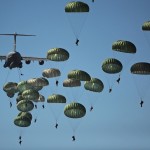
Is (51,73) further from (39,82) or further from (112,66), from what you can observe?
(112,66)

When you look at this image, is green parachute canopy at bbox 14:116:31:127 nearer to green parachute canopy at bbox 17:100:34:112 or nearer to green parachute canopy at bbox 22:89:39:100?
→ green parachute canopy at bbox 17:100:34:112

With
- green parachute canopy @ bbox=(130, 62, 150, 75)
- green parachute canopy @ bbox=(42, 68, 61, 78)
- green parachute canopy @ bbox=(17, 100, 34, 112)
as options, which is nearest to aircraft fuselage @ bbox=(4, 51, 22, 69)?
green parachute canopy @ bbox=(42, 68, 61, 78)

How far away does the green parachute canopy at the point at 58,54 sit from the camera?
7262 centimetres

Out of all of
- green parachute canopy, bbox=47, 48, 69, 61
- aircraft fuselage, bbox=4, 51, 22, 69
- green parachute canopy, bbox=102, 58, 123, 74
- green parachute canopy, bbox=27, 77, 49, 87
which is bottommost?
green parachute canopy, bbox=102, 58, 123, 74

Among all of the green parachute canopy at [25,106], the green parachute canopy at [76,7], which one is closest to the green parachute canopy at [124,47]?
the green parachute canopy at [76,7]

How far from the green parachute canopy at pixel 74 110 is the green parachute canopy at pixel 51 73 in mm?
11868

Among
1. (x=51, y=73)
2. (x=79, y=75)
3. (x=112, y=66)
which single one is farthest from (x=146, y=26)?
(x=51, y=73)

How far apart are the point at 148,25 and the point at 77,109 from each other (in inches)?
590

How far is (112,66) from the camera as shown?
71.8 metres

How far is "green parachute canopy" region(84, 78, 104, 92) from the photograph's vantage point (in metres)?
74.9

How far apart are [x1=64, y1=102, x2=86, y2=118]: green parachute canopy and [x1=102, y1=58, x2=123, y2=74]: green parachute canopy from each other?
267 inches

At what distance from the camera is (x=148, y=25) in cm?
6738

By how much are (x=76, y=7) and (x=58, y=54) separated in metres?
9.32

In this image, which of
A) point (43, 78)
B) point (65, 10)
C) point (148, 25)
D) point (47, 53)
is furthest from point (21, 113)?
point (148, 25)
